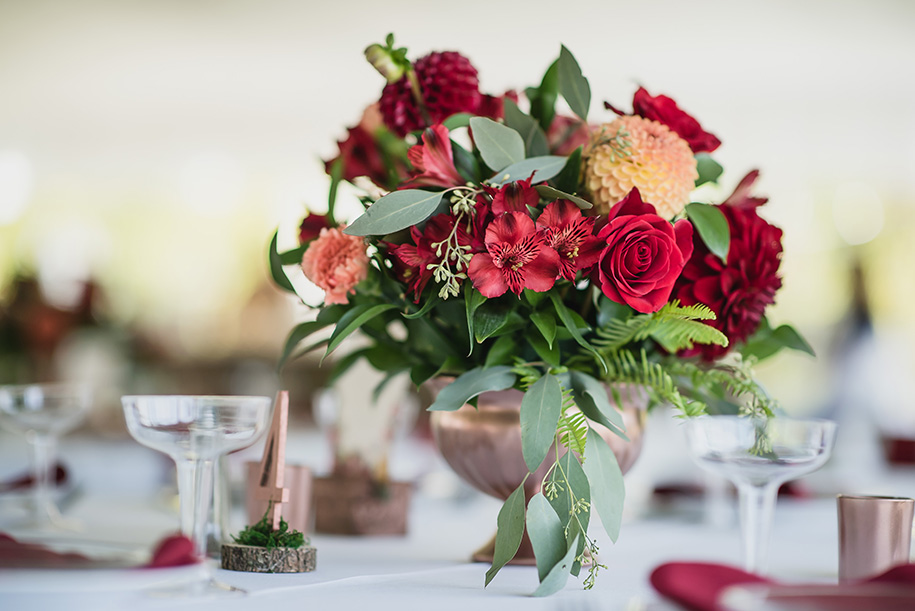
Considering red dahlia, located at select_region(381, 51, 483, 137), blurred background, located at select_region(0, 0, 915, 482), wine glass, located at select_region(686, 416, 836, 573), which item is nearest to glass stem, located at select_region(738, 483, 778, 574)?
wine glass, located at select_region(686, 416, 836, 573)

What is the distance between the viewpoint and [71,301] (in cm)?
462

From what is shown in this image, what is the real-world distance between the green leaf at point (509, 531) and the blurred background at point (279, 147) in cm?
287

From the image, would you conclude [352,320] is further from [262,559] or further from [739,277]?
[739,277]

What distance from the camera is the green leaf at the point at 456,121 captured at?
73cm

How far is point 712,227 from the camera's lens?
70 centimetres

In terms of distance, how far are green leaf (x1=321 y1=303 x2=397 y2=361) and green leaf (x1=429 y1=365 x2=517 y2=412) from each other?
93mm

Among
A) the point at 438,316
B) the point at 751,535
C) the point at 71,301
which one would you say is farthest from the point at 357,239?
the point at 71,301

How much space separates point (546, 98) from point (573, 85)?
0.05 metres

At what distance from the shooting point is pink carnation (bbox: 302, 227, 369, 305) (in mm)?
699

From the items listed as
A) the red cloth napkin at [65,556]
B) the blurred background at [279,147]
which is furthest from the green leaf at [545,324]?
the blurred background at [279,147]

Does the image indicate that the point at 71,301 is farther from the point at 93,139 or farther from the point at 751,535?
the point at 751,535

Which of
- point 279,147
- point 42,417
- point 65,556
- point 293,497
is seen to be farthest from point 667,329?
point 279,147

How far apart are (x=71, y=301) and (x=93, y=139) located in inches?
40.2

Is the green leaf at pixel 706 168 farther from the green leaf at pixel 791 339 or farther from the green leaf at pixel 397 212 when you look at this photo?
the green leaf at pixel 397 212
